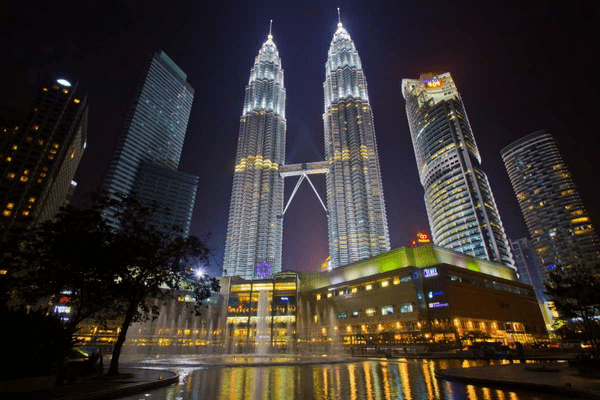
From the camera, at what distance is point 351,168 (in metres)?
156

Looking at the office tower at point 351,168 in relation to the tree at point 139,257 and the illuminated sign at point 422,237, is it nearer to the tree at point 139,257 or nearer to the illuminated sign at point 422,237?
the illuminated sign at point 422,237

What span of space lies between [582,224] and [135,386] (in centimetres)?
21255

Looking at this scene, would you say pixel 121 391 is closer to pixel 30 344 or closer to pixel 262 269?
pixel 30 344

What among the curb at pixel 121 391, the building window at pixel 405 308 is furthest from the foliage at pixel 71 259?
the building window at pixel 405 308

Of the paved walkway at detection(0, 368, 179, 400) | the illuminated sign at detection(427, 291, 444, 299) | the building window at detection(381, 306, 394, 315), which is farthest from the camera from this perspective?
the building window at detection(381, 306, 394, 315)

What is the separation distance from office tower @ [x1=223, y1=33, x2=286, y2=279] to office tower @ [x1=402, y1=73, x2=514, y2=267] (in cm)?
7817

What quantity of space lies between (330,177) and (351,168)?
1353 cm

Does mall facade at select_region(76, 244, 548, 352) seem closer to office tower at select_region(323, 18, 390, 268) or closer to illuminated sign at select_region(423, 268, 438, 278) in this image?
illuminated sign at select_region(423, 268, 438, 278)

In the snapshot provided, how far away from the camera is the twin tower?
141 m

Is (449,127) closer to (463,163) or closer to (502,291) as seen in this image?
(463,163)

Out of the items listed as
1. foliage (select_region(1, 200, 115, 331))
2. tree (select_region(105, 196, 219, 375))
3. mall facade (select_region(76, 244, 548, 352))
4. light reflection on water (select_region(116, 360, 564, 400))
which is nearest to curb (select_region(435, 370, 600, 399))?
light reflection on water (select_region(116, 360, 564, 400))

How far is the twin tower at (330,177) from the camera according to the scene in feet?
463

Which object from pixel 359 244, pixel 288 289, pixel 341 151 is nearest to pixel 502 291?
pixel 359 244

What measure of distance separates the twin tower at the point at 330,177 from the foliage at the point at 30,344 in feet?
413
